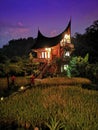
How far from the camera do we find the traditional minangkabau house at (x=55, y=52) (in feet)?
88.7

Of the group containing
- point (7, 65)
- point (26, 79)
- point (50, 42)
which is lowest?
point (26, 79)

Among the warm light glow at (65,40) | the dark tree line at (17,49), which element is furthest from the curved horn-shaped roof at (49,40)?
the dark tree line at (17,49)

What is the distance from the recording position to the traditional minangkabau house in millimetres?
27036

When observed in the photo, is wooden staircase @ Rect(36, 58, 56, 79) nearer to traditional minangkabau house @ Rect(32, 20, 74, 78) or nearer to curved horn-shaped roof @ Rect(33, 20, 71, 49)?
traditional minangkabau house @ Rect(32, 20, 74, 78)

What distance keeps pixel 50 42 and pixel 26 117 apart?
24.7m

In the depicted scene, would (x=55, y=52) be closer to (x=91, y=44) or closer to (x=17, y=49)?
(x=91, y=44)

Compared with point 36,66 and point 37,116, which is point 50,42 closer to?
point 36,66

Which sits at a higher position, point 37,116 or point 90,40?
point 90,40

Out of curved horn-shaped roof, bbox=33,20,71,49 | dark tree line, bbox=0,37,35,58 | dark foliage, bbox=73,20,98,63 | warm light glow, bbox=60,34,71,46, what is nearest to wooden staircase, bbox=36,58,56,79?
curved horn-shaped roof, bbox=33,20,71,49

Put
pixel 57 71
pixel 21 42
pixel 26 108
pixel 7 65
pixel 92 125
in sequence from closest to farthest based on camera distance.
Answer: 1. pixel 92 125
2. pixel 26 108
3. pixel 7 65
4. pixel 57 71
5. pixel 21 42

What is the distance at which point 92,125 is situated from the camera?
6137 mm

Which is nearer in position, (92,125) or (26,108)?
(92,125)

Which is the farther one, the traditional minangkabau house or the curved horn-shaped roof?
the curved horn-shaped roof

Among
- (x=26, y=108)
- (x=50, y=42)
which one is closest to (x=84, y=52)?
(x=50, y=42)
